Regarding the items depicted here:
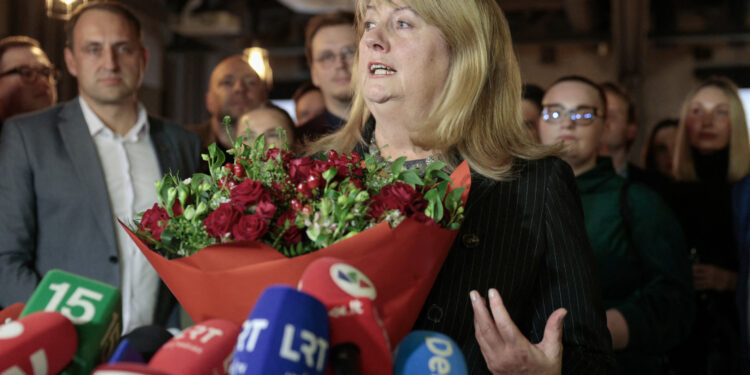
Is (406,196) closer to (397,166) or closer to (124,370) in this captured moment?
(397,166)

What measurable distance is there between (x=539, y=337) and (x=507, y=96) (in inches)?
21.0

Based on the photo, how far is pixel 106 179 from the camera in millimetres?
2938

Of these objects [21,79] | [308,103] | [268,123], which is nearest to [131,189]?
[268,123]

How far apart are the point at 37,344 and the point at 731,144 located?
372 centimetres

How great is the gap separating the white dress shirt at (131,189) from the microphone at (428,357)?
1964 millimetres

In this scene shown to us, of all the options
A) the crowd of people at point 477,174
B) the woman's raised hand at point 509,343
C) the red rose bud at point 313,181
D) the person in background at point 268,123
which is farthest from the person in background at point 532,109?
the red rose bud at point 313,181

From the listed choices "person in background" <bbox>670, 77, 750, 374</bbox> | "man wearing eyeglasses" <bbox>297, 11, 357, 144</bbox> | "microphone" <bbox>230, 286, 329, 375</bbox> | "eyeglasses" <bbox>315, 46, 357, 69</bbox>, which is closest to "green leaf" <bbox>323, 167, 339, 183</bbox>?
"microphone" <bbox>230, 286, 329, 375</bbox>

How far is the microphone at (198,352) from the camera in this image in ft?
2.68

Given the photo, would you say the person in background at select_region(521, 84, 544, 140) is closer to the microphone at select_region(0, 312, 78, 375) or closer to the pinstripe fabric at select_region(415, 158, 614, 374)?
the pinstripe fabric at select_region(415, 158, 614, 374)

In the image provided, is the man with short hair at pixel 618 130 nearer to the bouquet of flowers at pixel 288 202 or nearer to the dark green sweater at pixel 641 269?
the dark green sweater at pixel 641 269

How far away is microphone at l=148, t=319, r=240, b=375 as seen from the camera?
82 cm

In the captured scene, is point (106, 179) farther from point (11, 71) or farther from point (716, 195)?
point (716, 195)

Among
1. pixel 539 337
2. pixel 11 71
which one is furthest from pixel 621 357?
pixel 11 71

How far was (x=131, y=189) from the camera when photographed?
2.95 m
